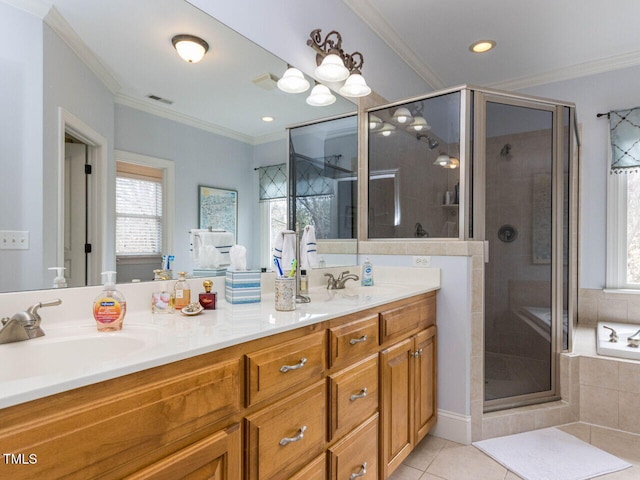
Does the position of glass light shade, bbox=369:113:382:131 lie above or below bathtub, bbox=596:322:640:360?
above

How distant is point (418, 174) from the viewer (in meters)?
2.47

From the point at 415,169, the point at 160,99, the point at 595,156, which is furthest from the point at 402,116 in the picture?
the point at 595,156

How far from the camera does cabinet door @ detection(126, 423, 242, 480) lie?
0.77 m

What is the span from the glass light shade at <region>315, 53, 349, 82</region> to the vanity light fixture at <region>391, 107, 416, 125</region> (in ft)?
1.87

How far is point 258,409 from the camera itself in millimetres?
1014

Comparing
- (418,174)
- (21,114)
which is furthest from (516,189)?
(21,114)

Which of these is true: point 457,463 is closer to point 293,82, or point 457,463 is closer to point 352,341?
point 352,341

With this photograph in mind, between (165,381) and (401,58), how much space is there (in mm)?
3103

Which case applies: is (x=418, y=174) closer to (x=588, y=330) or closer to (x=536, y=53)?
(x=536, y=53)

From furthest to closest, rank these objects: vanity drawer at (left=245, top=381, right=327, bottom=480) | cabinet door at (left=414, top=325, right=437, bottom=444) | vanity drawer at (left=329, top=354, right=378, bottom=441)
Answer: cabinet door at (left=414, top=325, right=437, bottom=444), vanity drawer at (left=329, top=354, right=378, bottom=441), vanity drawer at (left=245, top=381, right=327, bottom=480)

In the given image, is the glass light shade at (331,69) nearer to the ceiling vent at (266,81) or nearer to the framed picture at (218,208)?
the ceiling vent at (266,81)

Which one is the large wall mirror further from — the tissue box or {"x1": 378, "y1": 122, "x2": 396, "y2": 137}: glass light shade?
{"x1": 378, "y1": 122, "x2": 396, "y2": 137}: glass light shade

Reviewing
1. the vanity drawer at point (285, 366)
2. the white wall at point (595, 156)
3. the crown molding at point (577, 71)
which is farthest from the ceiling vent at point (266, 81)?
the white wall at point (595, 156)

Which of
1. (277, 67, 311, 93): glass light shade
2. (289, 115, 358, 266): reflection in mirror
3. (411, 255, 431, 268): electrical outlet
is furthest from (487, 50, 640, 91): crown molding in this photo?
(277, 67, 311, 93): glass light shade
